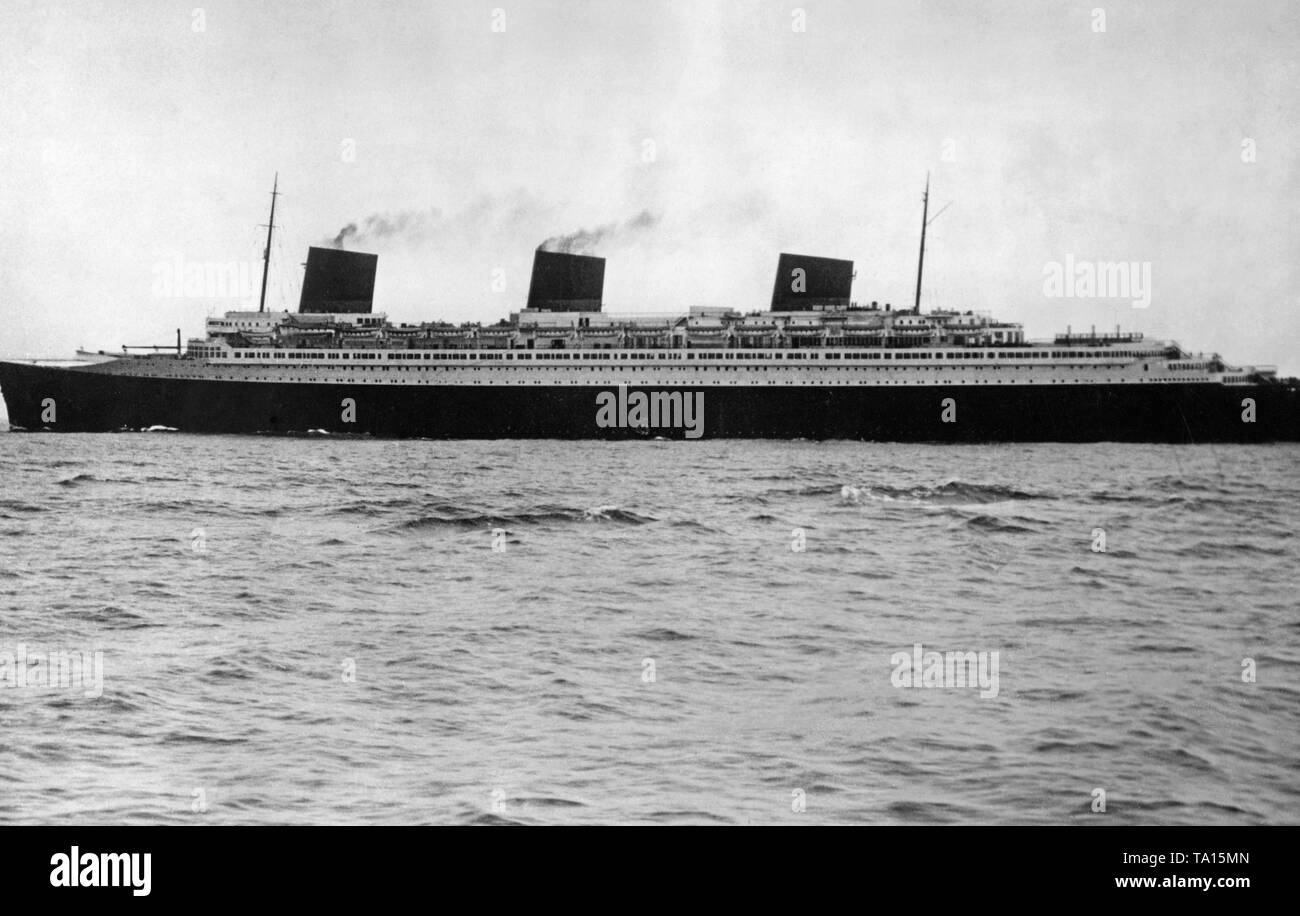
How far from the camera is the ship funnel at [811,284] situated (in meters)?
62.0

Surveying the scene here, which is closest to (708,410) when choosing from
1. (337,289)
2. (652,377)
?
(652,377)

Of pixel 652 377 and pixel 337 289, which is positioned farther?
pixel 337 289

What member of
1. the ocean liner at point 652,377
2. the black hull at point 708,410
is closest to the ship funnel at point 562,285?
the ocean liner at point 652,377

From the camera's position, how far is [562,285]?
63469mm

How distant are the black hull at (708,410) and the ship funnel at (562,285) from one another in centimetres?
517

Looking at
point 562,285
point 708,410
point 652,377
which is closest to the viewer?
point 708,410

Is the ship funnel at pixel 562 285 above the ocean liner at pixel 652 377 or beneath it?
above

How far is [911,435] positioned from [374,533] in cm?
3780

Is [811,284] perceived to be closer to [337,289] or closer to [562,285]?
[562,285]

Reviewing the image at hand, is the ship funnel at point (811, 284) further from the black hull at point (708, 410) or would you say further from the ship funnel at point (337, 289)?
the ship funnel at point (337, 289)

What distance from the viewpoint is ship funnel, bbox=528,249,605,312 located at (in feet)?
208

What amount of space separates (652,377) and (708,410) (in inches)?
126

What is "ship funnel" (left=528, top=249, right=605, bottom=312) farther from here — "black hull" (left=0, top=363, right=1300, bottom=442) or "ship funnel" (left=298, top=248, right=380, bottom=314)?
"ship funnel" (left=298, top=248, right=380, bottom=314)

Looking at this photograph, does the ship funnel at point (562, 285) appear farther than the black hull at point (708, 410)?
Yes
